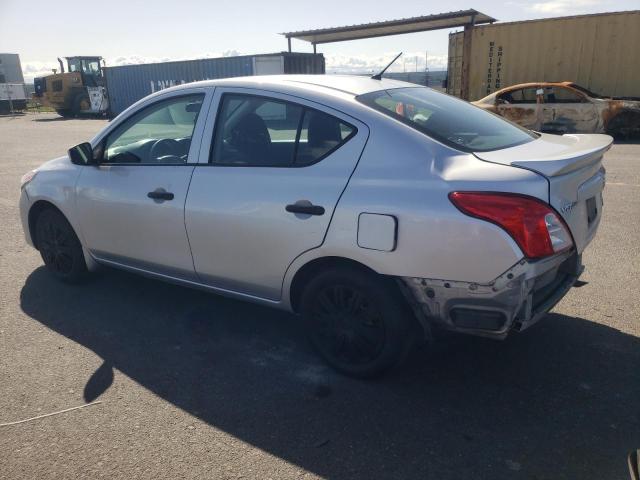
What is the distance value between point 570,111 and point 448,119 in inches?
449

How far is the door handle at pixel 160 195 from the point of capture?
3.41 metres

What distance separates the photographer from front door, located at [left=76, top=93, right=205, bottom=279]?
3447 millimetres

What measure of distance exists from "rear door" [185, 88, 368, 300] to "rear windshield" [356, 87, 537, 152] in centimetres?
29

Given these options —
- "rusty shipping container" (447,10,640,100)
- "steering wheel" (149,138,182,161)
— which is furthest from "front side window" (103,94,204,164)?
"rusty shipping container" (447,10,640,100)

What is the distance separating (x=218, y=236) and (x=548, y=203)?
6.14 feet

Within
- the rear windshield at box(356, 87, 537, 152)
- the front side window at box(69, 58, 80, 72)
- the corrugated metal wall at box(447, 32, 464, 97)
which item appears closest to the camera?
the rear windshield at box(356, 87, 537, 152)

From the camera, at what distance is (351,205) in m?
2.68

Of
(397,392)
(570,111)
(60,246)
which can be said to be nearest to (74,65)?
(570,111)

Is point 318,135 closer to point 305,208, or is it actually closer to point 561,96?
point 305,208

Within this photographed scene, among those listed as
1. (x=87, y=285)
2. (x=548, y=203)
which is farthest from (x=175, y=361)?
(x=548, y=203)

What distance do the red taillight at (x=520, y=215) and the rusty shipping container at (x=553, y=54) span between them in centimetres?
1551

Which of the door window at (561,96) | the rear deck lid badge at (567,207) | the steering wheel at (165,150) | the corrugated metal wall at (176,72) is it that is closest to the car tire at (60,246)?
the steering wheel at (165,150)

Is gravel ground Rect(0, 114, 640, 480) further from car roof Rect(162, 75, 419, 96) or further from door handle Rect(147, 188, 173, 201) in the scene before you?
car roof Rect(162, 75, 419, 96)

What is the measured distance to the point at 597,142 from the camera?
3.17 meters
